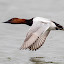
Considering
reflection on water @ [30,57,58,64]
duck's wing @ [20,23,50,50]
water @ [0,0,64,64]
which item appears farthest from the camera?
water @ [0,0,64,64]

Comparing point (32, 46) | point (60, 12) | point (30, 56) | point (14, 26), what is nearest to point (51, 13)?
point (60, 12)

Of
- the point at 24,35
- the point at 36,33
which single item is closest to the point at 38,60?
the point at 36,33

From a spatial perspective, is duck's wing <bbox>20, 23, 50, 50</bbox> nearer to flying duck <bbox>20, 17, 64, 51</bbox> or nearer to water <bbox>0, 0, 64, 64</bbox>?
flying duck <bbox>20, 17, 64, 51</bbox>

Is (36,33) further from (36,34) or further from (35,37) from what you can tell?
(35,37)

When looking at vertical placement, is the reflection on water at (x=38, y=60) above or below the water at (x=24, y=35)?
below

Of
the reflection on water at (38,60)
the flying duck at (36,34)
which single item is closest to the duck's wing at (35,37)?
the flying duck at (36,34)

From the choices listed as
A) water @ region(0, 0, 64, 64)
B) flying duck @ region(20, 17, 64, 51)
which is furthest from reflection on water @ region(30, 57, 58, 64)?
flying duck @ region(20, 17, 64, 51)

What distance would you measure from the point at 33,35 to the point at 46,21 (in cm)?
103

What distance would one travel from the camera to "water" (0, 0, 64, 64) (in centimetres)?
984

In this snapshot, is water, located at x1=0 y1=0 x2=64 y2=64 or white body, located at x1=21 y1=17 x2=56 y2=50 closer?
white body, located at x1=21 y1=17 x2=56 y2=50

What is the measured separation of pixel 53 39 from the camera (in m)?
11.8

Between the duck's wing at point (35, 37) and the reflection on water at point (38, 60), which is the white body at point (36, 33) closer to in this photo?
the duck's wing at point (35, 37)

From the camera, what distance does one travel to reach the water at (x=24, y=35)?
388 inches

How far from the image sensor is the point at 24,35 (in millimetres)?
12062
